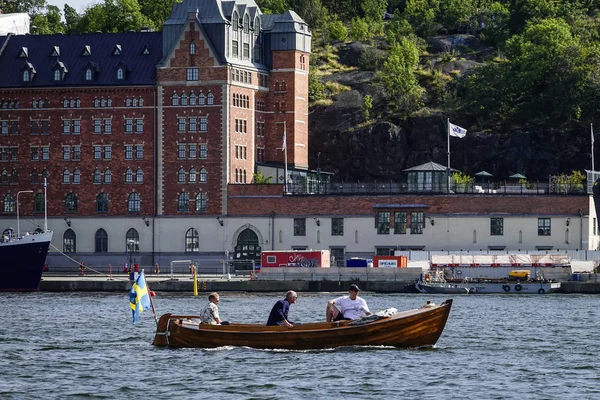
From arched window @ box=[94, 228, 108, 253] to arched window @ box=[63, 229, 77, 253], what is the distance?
6.66ft

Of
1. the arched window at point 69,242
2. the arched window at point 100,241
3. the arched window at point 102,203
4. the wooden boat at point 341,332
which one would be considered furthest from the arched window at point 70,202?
the wooden boat at point 341,332

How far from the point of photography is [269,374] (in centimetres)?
6341

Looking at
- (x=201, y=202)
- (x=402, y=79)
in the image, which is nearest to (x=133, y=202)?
(x=201, y=202)

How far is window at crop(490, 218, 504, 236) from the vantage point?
452ft

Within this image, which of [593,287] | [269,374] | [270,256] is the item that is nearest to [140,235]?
[270,256]

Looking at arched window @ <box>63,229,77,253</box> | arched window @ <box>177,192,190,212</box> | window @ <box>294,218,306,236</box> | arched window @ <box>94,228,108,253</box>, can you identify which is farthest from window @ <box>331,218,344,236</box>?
arched window @ <box>63,229,77,253</box>

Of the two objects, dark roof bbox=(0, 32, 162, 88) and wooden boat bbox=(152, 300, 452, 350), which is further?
dark roof bbox=(0, 32, 162, 88)

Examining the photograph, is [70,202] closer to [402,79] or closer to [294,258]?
[294,258]

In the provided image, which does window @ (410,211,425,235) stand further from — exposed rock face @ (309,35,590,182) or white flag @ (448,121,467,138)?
exposed rock face @ (309,35,590,182)

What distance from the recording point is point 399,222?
140m

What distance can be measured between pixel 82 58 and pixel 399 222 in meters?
33.2

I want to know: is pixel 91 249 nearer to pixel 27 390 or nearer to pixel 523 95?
pixel 523 95

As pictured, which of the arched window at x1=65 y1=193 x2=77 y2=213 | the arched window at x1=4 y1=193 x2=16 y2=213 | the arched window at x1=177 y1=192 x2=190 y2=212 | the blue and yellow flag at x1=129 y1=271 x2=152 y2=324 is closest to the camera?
the blue and yellow flag at x1=129 y1=271 x2=152 y2=324

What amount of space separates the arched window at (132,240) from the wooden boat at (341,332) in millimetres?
77551
